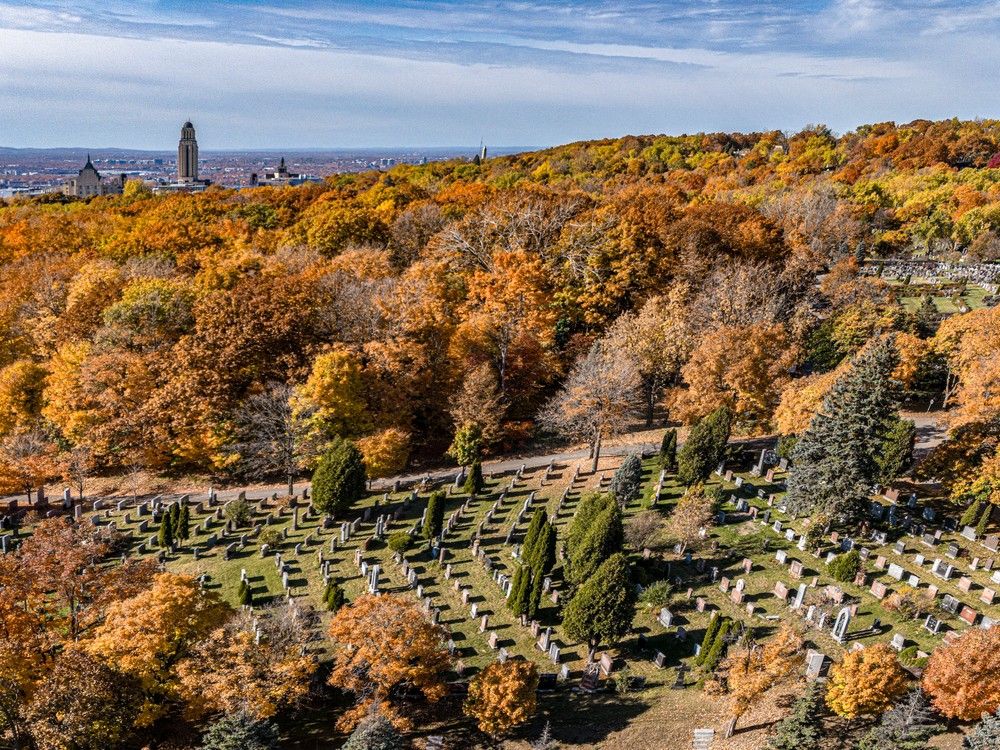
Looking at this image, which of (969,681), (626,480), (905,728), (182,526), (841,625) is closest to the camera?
(905,728)

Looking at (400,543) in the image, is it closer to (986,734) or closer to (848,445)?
(848,445)

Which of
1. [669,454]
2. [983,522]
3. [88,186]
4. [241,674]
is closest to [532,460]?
[669,454]

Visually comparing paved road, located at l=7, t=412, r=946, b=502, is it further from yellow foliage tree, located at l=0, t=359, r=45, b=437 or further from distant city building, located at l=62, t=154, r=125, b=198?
distant city building, located at l=62, t=154, r=125, b=198

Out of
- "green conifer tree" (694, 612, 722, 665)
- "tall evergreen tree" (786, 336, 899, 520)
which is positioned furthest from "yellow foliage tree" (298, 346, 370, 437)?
"tall evergreen tree" (786, 336, 899, 520)

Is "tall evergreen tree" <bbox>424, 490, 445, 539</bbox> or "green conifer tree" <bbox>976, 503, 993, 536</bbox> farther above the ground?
"green conifer tree" <bbox>976, 503, 993, 536</bbox>

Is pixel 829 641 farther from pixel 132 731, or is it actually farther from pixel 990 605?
pixel 132 731

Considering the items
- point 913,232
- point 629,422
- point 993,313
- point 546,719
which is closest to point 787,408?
point 629,422

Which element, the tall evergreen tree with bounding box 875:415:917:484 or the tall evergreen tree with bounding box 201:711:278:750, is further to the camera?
the tall evergreen tree with bounding box 875:415:917:484

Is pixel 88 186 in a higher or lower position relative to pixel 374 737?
higher

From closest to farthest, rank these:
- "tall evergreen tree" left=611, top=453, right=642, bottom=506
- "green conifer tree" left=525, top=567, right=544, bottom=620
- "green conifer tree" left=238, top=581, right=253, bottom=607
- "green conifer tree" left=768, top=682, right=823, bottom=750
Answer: "green conifer tree" left=768, top=682, right=823, bottom=750 < "green conifer tree" left=525, top=567, right=544, bottom=620 < "green conifer tree" left=238, top=581, right=253, bottom=607 < "tall evergreen tree" left=611, top=453, right=642, bottom=506
